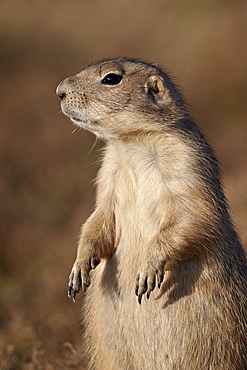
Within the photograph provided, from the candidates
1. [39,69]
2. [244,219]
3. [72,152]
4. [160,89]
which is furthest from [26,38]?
[160,89]

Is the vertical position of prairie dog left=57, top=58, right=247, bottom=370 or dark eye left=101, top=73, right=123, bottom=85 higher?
dark eye left=101, top=73, right=123, bottom=85

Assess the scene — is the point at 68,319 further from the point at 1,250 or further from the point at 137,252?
the point at 1,250

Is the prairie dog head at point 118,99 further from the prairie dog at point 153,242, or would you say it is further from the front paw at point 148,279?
the front paw at point 148,279

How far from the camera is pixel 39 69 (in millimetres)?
21234

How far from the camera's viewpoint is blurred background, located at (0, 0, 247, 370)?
25.7 ft

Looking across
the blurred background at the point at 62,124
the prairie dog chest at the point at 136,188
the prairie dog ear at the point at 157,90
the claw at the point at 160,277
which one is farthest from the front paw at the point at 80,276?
the prairie dog ear at the point at 157,90

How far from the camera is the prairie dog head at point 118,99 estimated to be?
200 inches

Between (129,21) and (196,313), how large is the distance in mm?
19637

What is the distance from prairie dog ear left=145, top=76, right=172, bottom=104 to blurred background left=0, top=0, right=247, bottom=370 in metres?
0.80

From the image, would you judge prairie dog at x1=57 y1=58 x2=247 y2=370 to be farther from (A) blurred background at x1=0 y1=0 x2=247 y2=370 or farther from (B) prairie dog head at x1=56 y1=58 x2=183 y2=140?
(A) blurred background at x1=0 y1=0 x2=247 y2=370

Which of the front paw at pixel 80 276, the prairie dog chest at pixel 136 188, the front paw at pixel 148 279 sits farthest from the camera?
the front paw at pixel 80 276

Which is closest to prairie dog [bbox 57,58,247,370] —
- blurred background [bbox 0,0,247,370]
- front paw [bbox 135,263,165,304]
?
front paw [bbox 135,263,165,304]

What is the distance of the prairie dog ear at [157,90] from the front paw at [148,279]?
1.40 m

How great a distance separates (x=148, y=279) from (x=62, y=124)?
1137 centimetres
